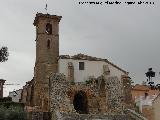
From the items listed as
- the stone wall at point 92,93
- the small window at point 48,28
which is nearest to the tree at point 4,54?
the stone wall at point 92,93

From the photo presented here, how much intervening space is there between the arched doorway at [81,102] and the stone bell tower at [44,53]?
4.39 metres

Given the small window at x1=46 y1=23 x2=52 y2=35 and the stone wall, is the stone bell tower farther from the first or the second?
the stone wall

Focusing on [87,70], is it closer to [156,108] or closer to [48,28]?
[48,28]

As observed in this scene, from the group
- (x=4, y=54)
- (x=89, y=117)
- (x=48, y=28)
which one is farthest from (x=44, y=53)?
(x=4, y=54)

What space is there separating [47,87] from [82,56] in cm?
650

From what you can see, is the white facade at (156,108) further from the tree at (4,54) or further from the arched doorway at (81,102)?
the tree at (4,54)

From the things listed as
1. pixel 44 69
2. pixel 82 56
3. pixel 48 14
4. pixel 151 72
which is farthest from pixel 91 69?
pixel 151 72

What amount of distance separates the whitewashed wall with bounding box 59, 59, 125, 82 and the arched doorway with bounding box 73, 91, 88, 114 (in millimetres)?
1848

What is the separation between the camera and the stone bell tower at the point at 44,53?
4878cm

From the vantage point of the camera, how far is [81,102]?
165ft

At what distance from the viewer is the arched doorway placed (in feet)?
161

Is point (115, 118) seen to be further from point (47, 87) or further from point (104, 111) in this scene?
point (47, 87)

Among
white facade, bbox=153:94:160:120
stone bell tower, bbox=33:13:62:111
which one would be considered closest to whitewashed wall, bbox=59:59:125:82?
stone bell tower, bbox=33:13:62:111

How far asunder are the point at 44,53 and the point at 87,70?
20.0 ft
